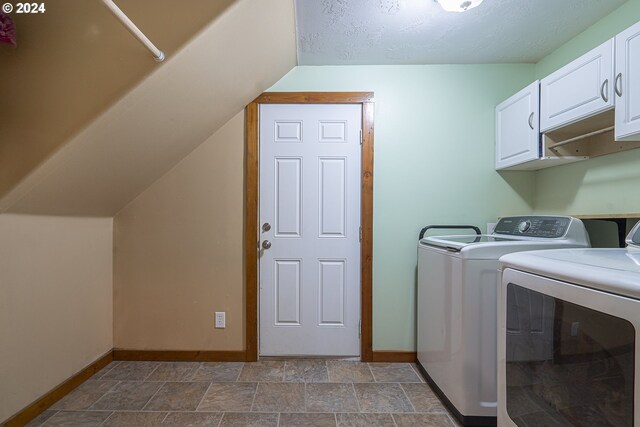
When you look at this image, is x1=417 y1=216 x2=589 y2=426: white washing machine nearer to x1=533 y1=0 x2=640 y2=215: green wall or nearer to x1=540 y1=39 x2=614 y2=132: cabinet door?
x1=533 y1=0 x2=640 y2=215: green wall

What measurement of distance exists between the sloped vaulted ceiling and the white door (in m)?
0.41

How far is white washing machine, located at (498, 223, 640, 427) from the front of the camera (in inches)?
28.7

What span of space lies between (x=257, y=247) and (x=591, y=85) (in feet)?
7.05

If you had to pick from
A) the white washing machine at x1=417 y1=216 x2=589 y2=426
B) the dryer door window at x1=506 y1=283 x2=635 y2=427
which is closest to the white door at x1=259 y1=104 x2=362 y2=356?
the white washing machine at x1=417 y1=216 x2=589 y2=426

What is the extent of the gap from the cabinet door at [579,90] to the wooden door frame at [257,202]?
107 centimetres

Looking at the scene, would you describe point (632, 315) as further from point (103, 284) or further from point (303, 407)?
point (103, 284)

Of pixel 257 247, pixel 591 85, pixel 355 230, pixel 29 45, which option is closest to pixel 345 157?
pixel 355 230

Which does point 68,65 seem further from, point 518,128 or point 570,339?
point 518,128

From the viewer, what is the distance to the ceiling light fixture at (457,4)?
1.53 metres

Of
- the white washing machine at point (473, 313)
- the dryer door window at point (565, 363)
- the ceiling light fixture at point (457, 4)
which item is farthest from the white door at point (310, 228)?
the dryer door window at point (565, 363)

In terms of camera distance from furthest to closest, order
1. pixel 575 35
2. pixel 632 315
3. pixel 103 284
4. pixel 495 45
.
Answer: pixel 103 284 < pixel 495 45 < pixel 575 35 < pixel 632 315

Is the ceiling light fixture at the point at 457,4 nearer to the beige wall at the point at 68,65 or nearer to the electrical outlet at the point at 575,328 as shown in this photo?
the beige wall at the point at 68,65

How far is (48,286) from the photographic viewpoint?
1.72 m

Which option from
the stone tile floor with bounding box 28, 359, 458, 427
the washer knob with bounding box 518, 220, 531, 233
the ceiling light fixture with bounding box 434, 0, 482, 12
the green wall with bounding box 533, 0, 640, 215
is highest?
the ceiling light fixture with bounding box 434, 0, 482, 12
